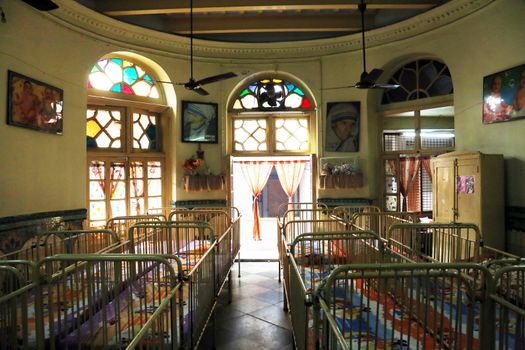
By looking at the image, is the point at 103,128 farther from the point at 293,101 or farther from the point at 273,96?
the point at 293,101

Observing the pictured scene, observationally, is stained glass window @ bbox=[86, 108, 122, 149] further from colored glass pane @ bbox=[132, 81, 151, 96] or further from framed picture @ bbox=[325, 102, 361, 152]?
framed picture @ bbox=[325, 102, 361, 152]

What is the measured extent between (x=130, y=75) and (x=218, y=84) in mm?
1826

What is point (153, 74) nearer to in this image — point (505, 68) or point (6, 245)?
point (6, 245)

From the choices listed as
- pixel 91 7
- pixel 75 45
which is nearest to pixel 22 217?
pixel 75 45

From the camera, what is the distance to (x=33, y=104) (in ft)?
15.5

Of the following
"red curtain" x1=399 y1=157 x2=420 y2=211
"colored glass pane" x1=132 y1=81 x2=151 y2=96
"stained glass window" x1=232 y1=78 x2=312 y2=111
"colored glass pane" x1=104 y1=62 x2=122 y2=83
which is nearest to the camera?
"colored glass pane" x1=104 y1=62 x2=122 y2=83

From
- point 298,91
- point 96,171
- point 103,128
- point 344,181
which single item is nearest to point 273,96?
point 298,91

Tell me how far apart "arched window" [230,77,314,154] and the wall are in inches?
13.7


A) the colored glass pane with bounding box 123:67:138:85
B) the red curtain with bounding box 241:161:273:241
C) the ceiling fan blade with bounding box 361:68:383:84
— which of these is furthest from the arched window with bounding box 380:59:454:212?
the colored glass pane with bounding box 123:67:138:85

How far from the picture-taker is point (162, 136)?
7258 millimetres

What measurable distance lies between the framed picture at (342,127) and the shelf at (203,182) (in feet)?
8.08

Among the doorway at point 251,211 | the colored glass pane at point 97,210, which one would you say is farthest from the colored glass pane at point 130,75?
the doorway at point 251,211

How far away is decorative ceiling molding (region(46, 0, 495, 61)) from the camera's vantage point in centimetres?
554

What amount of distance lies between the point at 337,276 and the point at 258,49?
6.45m
